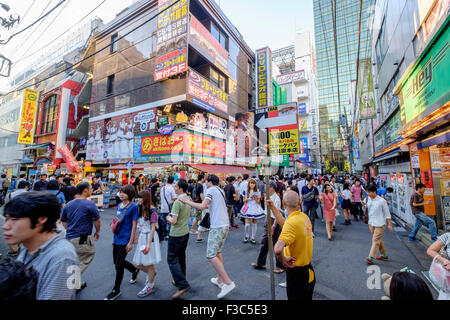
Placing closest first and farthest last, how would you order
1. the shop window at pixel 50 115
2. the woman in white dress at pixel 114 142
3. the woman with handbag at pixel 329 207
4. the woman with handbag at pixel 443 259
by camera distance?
the woman with handbag at pixel 443 259, the woman with handbag at pixel 329 207, the woman in white dress at pixel 114 142, the shop window at pixel 50 115

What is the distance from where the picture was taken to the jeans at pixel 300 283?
2.25 meters

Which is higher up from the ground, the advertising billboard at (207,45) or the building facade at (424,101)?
the advertising billboard at (207,45)

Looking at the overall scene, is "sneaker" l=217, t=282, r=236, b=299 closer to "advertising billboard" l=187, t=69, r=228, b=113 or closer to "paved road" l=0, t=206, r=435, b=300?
"paved road" l=0, t=206, r=435, b=300

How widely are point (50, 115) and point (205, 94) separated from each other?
21274 mm

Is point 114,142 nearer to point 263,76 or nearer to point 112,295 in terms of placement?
point 263,76

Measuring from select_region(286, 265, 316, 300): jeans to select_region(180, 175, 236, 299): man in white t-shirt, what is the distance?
1286 mm

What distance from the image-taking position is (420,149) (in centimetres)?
694

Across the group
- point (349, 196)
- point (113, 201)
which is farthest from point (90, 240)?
point (113, 201)

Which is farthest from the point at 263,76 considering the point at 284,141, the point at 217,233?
the point at 217,233

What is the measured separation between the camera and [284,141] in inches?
222

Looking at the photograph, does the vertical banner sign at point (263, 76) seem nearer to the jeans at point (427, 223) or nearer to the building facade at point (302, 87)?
the jeans at point (427, 223)

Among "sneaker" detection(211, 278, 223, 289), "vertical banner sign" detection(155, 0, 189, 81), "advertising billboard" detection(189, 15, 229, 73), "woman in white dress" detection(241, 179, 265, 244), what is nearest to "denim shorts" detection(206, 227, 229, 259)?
"sneaker" detection(211, 278, 223, 289)

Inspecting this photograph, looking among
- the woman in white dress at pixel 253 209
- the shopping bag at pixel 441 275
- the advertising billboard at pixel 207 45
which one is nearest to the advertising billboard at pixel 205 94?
the advertising billboard at pixel 207 45

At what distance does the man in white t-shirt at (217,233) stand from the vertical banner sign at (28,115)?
24.7 meters
